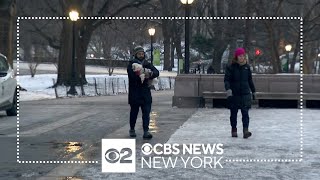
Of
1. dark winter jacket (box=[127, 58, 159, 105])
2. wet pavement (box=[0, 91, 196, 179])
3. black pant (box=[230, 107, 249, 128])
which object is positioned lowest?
wet pavement (box=[0, 91, 196, 179])

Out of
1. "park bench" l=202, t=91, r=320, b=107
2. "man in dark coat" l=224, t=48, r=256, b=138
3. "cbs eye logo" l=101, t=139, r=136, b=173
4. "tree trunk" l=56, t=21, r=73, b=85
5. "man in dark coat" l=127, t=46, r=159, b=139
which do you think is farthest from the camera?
"tree trunk" l=56, t=21, r=73, b=85

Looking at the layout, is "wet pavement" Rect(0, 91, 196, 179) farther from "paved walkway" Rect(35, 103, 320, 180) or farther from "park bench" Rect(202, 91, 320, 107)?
"park bench" Rect(202, 91, 320, 107)

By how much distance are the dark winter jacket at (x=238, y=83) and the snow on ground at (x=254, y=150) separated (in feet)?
2.34

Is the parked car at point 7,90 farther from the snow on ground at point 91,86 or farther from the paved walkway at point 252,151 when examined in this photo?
the snow on ground at point 91,86

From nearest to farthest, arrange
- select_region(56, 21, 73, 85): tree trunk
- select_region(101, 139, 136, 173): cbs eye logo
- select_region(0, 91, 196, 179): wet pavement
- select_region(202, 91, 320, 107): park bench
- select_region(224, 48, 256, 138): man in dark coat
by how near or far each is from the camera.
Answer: select_region(101, 139, 136, 173): cbs eye logo, select_region(0, 91, 196, 179): wet pavement, select_region(224, 48, 256, 138): man in dark coat, select_region(202, 91, 320, 107): park bench, select_region(56, 21, 73, 85): tree trunk

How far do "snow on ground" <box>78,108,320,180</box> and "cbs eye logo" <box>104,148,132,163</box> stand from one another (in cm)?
21

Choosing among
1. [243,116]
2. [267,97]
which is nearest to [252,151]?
[243,116]

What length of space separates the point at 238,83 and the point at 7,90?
7.59m

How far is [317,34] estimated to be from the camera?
46969 mm

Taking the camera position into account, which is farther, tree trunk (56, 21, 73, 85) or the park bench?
tree trunk (56, 21, 73, 85)

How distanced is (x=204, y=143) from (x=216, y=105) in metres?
7.69

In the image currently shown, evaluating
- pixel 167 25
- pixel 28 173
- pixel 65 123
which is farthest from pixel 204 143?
pixel 167 25

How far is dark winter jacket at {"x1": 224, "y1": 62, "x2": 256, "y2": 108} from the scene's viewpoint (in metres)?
11.1

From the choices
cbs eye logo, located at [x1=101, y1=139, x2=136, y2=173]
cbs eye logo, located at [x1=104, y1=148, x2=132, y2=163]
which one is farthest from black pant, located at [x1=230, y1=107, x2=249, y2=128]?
cbs eye logo, located at [x1=104, y1=148, x2=132, y2=163]
